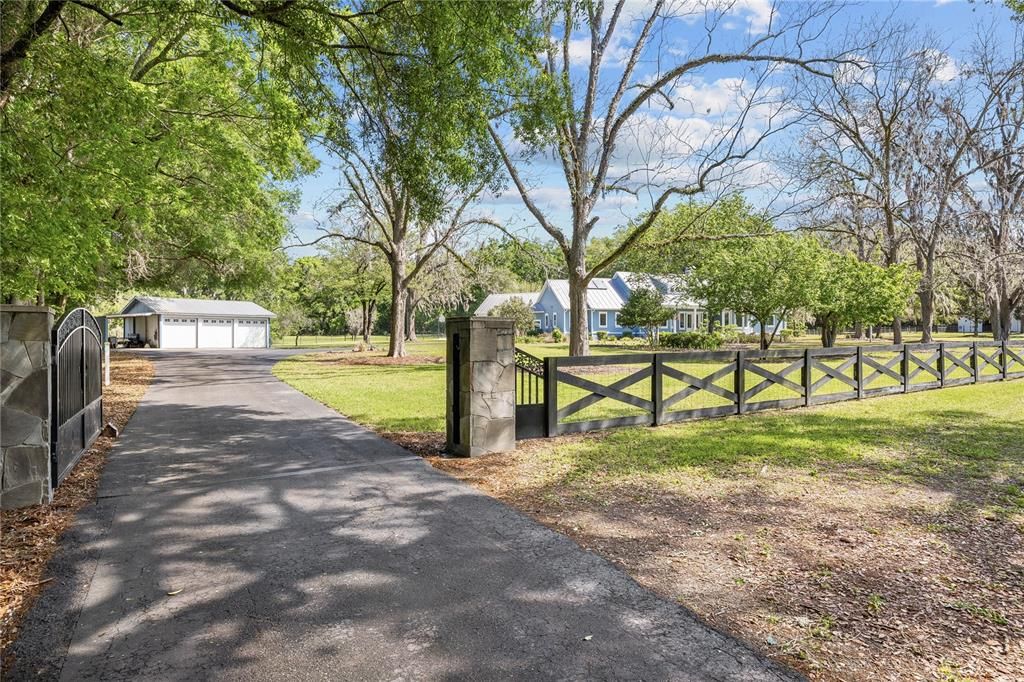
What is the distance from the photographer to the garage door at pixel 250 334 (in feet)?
144

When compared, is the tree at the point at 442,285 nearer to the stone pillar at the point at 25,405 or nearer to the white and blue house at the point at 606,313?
the white and blue house at the point at 606,313

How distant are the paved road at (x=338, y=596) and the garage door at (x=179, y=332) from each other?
38921mm

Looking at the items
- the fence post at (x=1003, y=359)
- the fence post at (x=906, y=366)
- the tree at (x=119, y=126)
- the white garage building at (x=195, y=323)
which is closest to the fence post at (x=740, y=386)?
the fence post at (x=906, y=366)

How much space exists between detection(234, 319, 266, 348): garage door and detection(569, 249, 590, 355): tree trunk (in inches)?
1324

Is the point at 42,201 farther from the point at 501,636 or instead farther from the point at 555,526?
the point at 501,636

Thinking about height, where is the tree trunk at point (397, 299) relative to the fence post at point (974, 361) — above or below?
above

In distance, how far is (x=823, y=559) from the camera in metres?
4.13

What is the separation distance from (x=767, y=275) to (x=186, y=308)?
123 feet

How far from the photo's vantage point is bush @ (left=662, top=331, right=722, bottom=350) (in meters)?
31.4

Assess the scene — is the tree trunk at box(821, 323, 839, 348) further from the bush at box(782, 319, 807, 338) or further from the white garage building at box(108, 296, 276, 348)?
the white garage building at box(108, 296, 276, 348)

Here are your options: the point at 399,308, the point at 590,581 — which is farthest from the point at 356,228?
the point at 590,581

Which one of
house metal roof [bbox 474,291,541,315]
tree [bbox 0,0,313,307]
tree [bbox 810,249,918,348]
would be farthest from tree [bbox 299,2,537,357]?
house metal roof [bbox 474,291,541,315]

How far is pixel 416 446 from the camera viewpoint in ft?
26.2

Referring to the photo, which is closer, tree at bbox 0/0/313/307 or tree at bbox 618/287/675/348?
tree at bbox 0/0/313/307
